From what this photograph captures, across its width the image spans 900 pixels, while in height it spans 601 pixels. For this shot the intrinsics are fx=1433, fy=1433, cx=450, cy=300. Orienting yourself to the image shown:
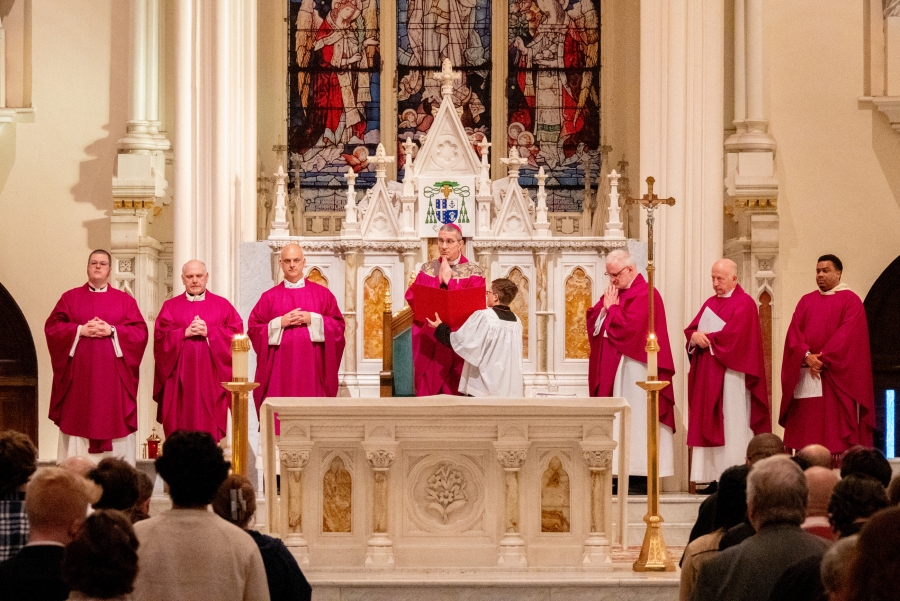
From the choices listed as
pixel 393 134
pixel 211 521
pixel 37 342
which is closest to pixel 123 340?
pixel 37 342

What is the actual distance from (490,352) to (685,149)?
2.98m

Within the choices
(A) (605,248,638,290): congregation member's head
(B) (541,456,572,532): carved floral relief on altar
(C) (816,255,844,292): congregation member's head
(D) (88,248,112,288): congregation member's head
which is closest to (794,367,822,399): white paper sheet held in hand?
(C) (816,255,844,292): congregation member's head

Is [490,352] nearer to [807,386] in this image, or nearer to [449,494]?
[449,494]

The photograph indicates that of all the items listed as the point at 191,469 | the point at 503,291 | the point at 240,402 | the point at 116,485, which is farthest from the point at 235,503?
the point at 503,291

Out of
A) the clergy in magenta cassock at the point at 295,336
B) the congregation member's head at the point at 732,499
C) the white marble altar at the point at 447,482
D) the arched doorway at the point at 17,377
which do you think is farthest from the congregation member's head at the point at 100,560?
the arched doorway at the point at 17,377

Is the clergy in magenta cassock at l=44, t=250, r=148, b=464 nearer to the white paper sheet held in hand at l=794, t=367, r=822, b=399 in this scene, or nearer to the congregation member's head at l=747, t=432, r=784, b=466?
the white paper sheet held in hand at l=794, t=367, r=822, b=399

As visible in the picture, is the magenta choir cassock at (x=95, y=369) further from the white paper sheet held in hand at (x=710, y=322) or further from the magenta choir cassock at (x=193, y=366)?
the white paper sheet held in hand at (x=710, y=322)

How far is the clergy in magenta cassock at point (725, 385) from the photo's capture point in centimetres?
1030

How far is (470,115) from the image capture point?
14.1 meters

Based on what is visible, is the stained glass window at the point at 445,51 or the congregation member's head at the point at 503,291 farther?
the stained glass window at the point at 445,51

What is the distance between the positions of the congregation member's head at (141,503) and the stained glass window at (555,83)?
8.69 m

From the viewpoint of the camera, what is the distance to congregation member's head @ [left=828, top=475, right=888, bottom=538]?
15.0 feet

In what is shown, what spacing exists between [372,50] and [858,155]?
4.86m

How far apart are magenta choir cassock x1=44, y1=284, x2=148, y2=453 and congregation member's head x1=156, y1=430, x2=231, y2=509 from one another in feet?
19.6
